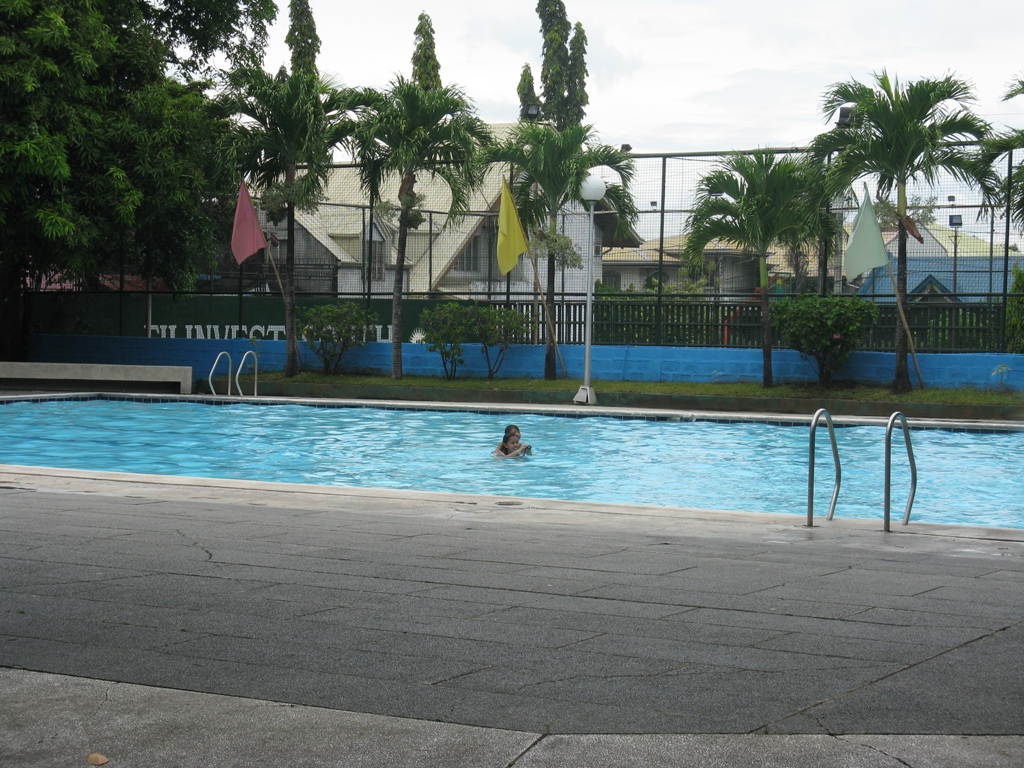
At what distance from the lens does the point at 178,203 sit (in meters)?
22.7

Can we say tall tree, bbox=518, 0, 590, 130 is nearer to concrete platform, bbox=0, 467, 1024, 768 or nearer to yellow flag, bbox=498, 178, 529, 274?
yellow flag, bbox=498, 178, 529, 274

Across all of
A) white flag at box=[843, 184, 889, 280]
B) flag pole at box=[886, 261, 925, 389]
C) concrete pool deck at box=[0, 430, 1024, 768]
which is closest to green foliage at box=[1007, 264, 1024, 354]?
flag pole at box=[886, 261, 925, 389]

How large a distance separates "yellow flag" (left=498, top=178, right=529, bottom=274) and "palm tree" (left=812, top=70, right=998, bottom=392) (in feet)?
19.2

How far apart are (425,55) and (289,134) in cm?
2564

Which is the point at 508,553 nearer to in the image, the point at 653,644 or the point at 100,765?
the point at 653,644

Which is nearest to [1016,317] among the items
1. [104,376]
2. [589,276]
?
[589,276]

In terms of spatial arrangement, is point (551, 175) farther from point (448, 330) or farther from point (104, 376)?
point (104, 376)

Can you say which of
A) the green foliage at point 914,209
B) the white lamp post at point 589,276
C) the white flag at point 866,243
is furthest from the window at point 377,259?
the green foliage at point 914,209

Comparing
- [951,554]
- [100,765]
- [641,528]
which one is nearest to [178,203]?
[641,528]

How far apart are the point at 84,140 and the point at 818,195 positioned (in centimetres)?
1371

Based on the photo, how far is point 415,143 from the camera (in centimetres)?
2192

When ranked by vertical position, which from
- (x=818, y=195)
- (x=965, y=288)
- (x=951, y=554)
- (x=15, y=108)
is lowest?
(x=951, y=554)

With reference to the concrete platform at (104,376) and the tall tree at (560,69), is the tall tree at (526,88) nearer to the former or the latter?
the tall tree at (560,69)

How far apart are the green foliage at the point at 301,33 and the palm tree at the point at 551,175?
26.3m
